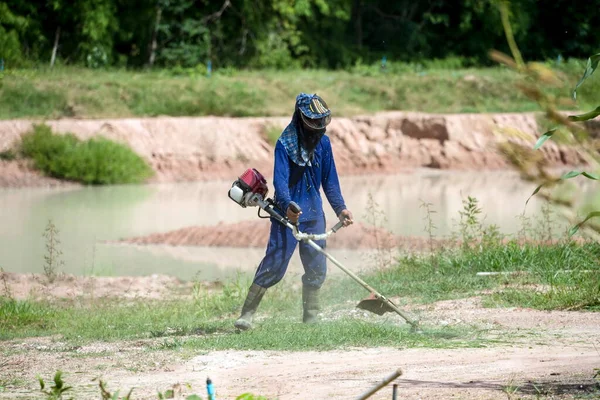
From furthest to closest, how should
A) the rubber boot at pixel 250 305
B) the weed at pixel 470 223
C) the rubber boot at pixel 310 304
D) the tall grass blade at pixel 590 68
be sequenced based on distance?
the weed at pixel 470 223 < the rubber boot at pixel 310 304 < the rubber boot at pixel 250 305 < the tall grass blade at pixel 590 68

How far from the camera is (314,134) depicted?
26.8 ft

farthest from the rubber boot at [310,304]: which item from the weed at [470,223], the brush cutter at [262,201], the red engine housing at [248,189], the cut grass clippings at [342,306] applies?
the weed at [470,223]

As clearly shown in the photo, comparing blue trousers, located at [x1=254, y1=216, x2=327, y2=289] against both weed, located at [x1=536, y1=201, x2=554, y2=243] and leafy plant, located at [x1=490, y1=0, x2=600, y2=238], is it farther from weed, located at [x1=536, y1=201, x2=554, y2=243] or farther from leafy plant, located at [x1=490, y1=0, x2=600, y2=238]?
leafy plant, located at [x1=490, y1=0, x2=600, y2=238]

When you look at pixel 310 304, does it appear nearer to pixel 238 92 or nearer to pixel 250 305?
pixel 250 305

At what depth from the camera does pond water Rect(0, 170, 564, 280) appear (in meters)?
15.0

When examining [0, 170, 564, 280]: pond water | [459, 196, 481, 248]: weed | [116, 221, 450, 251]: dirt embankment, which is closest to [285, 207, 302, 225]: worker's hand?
[459, 196, 481, 248]: weed

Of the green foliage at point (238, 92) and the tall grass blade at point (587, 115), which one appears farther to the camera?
the green foliage at point (238, 92)

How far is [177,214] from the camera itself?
20438 mm

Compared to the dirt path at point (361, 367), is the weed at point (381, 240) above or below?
above

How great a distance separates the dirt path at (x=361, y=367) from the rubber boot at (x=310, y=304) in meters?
1.34

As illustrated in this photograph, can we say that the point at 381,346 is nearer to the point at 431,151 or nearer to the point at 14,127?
the point at 14,127

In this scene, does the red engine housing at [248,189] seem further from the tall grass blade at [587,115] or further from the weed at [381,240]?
the weed at [381,240]

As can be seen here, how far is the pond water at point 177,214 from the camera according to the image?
15.0 meters

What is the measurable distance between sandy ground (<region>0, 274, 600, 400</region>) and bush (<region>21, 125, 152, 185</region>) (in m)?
16.9
